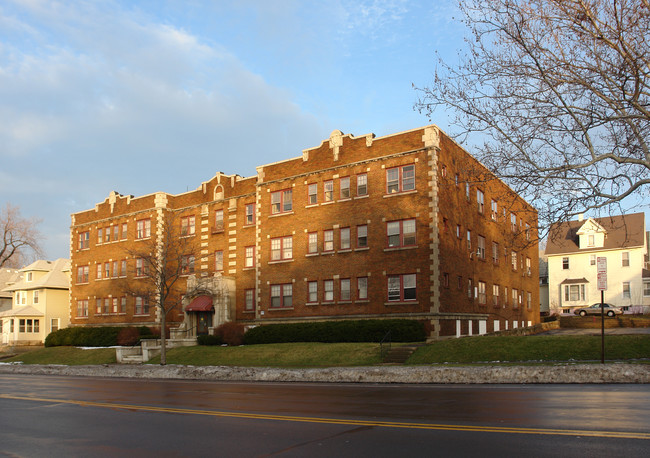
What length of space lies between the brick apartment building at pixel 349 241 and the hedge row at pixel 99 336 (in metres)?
2.21

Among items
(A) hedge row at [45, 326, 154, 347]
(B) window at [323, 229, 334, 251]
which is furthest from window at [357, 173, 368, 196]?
(A) hedge row at [45, 326, 154, 347]

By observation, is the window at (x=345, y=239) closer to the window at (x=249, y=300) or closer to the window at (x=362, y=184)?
the window at (x=362, y=184)

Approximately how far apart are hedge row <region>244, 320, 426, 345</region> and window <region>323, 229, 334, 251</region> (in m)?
4.99

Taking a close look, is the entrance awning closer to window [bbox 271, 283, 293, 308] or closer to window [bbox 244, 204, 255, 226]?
window [bbox 271, 283, 293, 308]

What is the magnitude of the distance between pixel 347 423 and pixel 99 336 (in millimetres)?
41707

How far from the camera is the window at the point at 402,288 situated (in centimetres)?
3306

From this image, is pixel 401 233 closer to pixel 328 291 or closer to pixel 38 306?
pixel 328 291

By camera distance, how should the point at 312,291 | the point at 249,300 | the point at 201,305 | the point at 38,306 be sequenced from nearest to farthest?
the point at 312,291
the point at 249,300
the point at 201,305
the point at 38,306

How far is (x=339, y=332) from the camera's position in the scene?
1308 inches

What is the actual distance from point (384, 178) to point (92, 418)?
25.2 meters

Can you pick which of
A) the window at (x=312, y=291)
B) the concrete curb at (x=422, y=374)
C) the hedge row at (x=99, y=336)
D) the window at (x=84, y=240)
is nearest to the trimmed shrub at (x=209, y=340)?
the window at (x=312, y=291)

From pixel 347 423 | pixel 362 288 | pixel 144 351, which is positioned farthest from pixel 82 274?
pixel 347 423

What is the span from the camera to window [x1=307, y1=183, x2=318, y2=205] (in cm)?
3803

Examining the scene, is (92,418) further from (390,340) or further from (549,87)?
(390,340)
